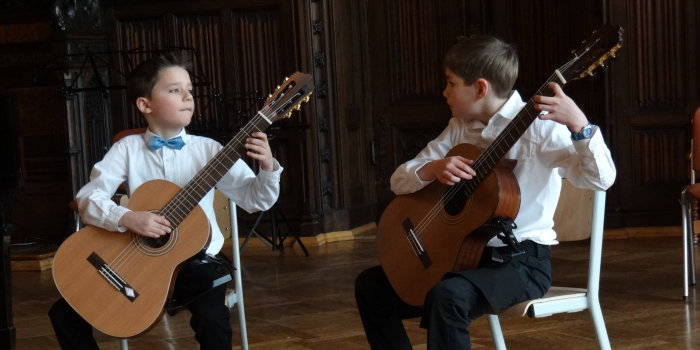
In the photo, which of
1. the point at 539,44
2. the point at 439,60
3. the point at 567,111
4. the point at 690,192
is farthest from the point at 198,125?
the point at 567,111

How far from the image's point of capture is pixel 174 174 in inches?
121

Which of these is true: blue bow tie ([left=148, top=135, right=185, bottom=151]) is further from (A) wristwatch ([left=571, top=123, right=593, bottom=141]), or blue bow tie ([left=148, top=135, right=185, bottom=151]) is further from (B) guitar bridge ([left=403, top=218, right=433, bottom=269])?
(A) wristwatch ([left=571, top=123, right=593, bottom=141])

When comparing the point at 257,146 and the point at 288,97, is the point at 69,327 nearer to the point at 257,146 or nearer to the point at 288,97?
the point at 257,146

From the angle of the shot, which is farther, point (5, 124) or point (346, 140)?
point (346, 140)

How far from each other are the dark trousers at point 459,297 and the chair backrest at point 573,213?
0.44 ft

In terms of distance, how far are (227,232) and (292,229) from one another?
123 inches

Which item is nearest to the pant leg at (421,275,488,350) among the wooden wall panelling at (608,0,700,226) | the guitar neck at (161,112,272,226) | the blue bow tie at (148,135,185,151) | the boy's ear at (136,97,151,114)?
the guitar neck at (161,112,272,226)

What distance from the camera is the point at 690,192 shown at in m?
4.53

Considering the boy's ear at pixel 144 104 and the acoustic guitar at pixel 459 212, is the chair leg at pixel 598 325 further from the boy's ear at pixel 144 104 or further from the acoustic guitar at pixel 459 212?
the boy's ear at pixel 144 104

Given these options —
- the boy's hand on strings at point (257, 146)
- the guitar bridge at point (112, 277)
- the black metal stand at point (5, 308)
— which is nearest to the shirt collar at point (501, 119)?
the boy's hand on strings at point (257, 146)

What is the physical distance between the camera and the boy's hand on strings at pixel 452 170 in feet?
8.70

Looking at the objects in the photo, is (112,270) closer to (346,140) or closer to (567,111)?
(567,111)

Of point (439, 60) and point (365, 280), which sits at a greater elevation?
point (439, 60)

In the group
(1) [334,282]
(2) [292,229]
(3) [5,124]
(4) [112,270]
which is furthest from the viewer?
(2) [292,229]
